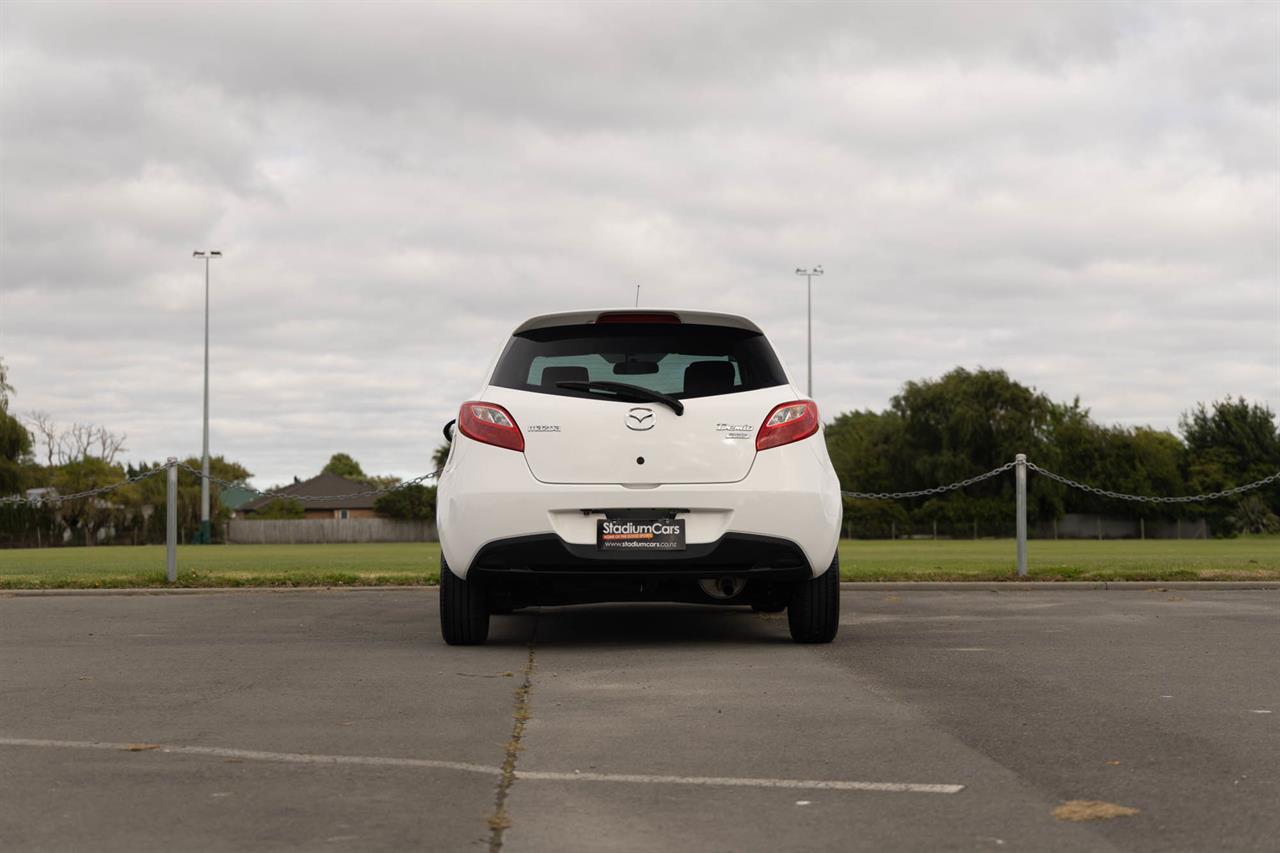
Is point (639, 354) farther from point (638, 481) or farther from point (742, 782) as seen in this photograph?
point (742, 782)

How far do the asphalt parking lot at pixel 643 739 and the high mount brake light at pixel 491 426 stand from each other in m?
1.16

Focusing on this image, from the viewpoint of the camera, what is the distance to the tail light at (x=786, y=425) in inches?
314

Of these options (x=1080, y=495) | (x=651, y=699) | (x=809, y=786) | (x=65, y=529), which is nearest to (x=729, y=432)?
(x=651, y=699)

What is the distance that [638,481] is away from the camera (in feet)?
26.0

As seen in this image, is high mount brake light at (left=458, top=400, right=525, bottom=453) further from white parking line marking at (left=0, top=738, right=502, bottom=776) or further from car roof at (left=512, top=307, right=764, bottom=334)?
white parking line marking at (left=0, top=738, right=502, bottom=776)

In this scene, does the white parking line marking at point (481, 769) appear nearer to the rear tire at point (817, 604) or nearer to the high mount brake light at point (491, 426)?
the high mount brake light at point (491, 426)

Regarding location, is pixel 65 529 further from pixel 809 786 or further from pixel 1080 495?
pixel 809 786

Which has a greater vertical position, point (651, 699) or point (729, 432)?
point (729, 432)

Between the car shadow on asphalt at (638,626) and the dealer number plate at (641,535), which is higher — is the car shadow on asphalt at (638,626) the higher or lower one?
the lower one

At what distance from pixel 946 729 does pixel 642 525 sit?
2.67 m

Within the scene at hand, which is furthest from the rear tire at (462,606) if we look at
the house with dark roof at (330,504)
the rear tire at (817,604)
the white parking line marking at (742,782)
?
the house with dark roof at (330,504)

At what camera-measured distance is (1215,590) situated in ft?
45.6

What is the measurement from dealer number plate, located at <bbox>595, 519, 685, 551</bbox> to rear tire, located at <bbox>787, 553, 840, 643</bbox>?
995 millimetres

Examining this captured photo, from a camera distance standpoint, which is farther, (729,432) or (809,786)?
(729,432)
